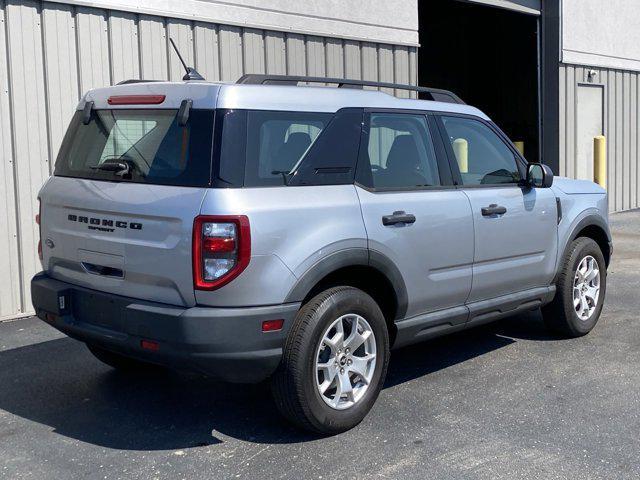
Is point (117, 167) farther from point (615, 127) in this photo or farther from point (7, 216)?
point (615, 127)

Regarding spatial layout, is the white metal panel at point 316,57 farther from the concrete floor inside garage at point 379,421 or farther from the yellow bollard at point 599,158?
the yellow bollard at point 599,158

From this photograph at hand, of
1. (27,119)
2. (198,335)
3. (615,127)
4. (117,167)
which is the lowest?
(198,335)

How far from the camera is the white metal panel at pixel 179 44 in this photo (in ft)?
28.3

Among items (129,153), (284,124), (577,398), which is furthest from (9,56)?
(577,398)

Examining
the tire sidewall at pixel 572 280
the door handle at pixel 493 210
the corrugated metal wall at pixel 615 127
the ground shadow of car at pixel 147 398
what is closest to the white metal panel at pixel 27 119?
the ground shadow of car at pixel 147 398

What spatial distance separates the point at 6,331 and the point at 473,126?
4.29m

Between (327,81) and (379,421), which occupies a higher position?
(327,81)


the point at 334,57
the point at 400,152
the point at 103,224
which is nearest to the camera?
the point at 103,224

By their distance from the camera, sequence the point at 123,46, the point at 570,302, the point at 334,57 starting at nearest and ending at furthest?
the point at 570,302 < the point at 123,46 < the point at 334,57

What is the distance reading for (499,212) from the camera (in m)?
5.70

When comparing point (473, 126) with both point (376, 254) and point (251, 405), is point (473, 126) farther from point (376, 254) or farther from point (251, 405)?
point (251, 405)

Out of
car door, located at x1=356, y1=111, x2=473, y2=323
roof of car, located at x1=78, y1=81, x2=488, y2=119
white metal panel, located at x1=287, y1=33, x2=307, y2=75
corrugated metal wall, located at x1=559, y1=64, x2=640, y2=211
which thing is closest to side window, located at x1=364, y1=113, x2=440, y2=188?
car door, located at x1=356, y1=111, x2=473, y2=323

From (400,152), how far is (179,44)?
4.18m

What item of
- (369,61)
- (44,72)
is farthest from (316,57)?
(44,72)
